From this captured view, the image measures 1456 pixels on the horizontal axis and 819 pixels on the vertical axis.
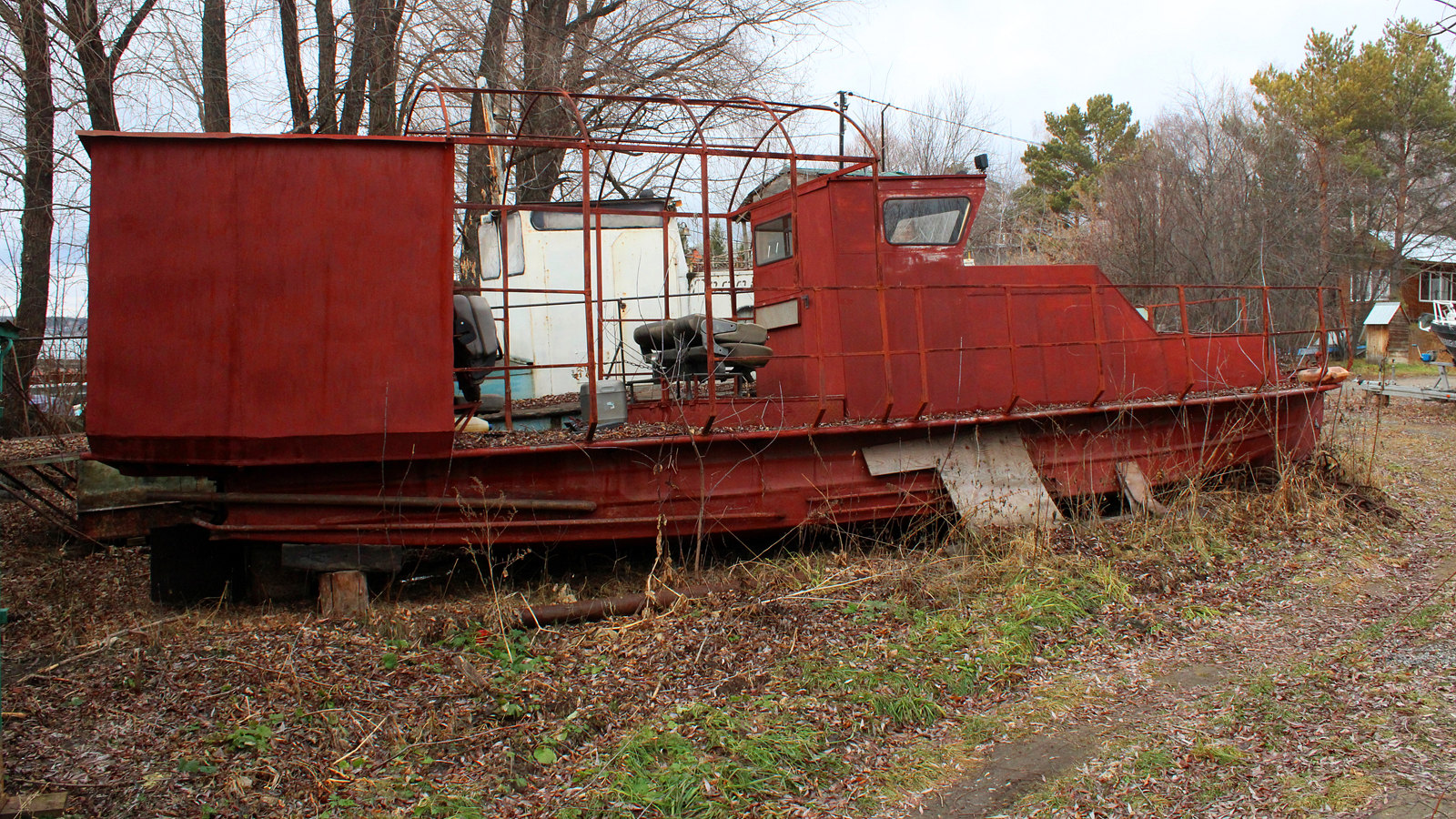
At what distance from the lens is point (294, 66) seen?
1167 cm

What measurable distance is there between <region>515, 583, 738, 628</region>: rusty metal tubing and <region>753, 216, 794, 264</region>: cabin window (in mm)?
3354

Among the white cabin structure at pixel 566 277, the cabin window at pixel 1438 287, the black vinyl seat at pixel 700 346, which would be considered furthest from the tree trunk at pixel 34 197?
the cabin window at pixel 1438 287

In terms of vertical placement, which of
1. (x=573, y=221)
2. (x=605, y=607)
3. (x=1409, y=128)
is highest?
(x=1409, y=128)

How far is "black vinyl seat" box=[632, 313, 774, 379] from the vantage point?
6746 millimetres

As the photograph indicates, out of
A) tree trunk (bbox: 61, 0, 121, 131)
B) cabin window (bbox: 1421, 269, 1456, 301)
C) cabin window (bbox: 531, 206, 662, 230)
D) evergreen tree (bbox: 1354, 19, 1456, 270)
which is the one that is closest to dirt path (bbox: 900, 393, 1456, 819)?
cabin window (bbox: 531, 206, 662, 230)

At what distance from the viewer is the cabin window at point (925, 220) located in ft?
24.5

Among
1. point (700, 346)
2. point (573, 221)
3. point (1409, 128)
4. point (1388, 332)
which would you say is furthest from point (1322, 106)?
point (700, 346)

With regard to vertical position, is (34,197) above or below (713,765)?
above

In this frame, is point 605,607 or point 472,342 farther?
point 472,342

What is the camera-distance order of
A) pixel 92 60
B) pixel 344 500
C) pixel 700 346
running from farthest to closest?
1. pixel 92 60
2. pixel 700 346
3. pixel 344 500

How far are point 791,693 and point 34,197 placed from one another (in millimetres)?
10045

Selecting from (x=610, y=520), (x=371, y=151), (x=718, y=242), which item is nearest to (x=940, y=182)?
(x=610, y=520)

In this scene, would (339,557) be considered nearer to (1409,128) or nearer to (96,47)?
(96,47)

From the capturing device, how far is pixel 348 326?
5.18 metres
